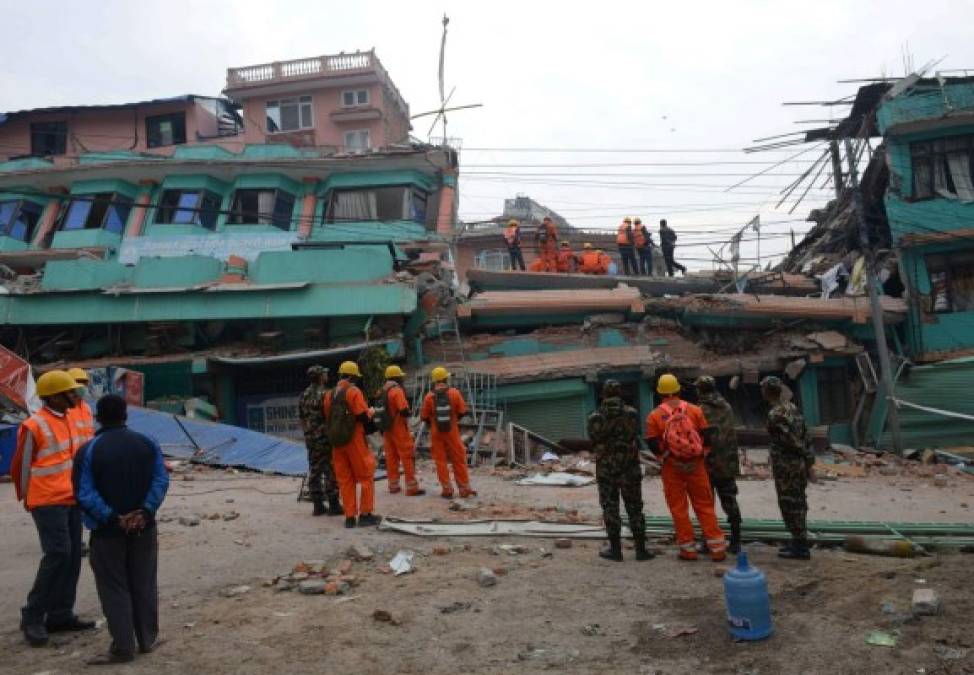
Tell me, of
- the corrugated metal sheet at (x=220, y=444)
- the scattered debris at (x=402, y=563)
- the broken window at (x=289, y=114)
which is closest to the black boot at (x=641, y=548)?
the scattered debris at (x=402, y=563)

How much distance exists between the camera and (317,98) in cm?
3219

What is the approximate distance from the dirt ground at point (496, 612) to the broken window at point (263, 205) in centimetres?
1596

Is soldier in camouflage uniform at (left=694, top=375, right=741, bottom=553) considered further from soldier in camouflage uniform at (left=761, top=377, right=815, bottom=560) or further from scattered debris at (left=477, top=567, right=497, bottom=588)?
scattered debris at (left=477, top=567, right=497, bottom=588)

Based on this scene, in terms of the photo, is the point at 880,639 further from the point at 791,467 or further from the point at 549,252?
the point at 549,252

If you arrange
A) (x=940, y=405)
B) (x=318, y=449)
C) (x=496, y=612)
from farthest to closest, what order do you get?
1. (x=940, y=405)
2. (x=318, y=449)
3. (x=496, y=612)

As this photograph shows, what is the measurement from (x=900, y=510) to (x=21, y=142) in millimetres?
31554

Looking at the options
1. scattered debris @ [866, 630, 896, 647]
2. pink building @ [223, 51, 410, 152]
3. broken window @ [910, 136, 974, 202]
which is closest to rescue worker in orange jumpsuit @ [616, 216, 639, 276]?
broken window @ [910, 136, 974, 202]

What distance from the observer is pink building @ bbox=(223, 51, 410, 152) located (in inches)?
1249

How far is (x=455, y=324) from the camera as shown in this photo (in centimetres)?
1780

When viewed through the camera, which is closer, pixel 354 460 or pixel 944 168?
pixel 354 460

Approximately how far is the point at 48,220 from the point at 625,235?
18.5 metres

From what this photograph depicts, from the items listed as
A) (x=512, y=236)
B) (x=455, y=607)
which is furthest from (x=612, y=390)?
(x=512, y=236)

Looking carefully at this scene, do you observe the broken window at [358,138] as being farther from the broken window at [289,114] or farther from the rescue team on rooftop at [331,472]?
the rescue team on rooftop at [331,472]

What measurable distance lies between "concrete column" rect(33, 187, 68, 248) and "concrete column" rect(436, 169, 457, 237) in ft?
39.6
